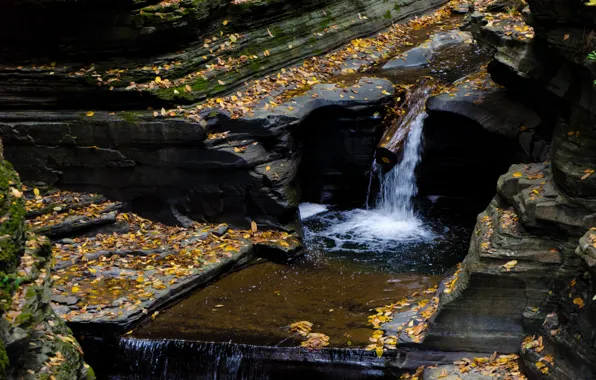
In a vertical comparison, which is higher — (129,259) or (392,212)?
(129,259)

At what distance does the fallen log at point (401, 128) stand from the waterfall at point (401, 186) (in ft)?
0.69

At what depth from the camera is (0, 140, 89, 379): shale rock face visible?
6.74m

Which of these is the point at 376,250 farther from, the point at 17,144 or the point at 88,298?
the point at 17,144

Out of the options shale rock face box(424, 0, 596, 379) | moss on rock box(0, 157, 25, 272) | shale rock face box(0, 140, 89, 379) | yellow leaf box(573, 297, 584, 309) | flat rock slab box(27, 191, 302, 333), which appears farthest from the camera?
flat rock slab box(27, 191, 302, 333)

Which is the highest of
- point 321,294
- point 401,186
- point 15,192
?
point 15,192

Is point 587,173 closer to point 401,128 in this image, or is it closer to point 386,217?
point 401,128

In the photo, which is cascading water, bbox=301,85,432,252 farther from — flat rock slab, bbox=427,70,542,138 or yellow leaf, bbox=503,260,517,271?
yellow leaf, bbox=503,260,517,271

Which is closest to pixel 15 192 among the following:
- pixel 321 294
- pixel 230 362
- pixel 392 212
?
pixel 230 362

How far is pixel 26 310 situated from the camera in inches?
276

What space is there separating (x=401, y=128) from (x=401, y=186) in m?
1.20

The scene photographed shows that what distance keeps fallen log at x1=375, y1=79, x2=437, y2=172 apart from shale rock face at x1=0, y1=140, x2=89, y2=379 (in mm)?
6667

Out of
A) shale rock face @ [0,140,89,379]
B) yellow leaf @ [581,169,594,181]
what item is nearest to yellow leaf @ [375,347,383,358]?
yellow leaf @ [581,169,594,181]

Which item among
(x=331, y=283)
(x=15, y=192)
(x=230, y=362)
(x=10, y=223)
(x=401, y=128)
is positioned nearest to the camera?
(x=10, y=223)

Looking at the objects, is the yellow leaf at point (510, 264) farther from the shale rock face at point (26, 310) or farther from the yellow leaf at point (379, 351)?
the shale rock face at point (26, 310)
